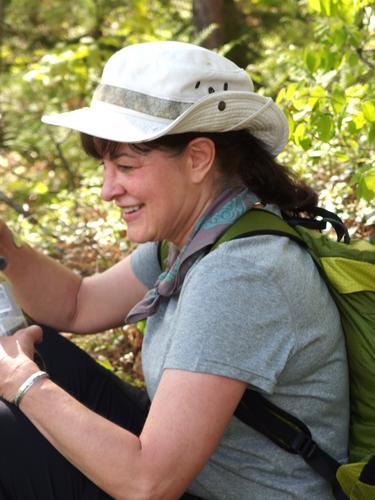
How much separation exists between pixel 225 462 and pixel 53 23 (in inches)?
210

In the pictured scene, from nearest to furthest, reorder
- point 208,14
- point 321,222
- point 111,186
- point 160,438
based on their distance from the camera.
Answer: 1. point 160,438
2. point 111,186
3. point 321,222
4. point 208,14

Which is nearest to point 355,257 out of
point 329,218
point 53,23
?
point 329,218

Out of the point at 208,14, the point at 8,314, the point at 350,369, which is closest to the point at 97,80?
the point at 208,14

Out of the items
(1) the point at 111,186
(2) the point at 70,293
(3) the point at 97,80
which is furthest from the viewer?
(3) the point at 97,80

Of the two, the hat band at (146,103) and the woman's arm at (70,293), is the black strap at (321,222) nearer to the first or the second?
the hat band at (146,103)

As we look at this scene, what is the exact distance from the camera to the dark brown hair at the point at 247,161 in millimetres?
1872

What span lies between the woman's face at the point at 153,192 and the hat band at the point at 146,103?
10 cm

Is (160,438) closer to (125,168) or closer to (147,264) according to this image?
(125,168)

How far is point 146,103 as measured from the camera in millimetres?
1845

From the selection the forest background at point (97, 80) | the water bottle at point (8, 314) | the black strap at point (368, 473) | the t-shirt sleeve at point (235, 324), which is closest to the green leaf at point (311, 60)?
the forest background at point (97, 80)

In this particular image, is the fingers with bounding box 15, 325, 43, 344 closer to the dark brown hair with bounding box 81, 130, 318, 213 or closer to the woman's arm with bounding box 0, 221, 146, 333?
the dark brown hair with bounding box 81, 130, 318, 213

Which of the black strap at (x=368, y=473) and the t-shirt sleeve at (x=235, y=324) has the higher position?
the t-shirt sleeve at (x=235, y=324)

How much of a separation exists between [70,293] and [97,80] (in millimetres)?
2231

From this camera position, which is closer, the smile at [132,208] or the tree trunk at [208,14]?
the smile at [132,208]
